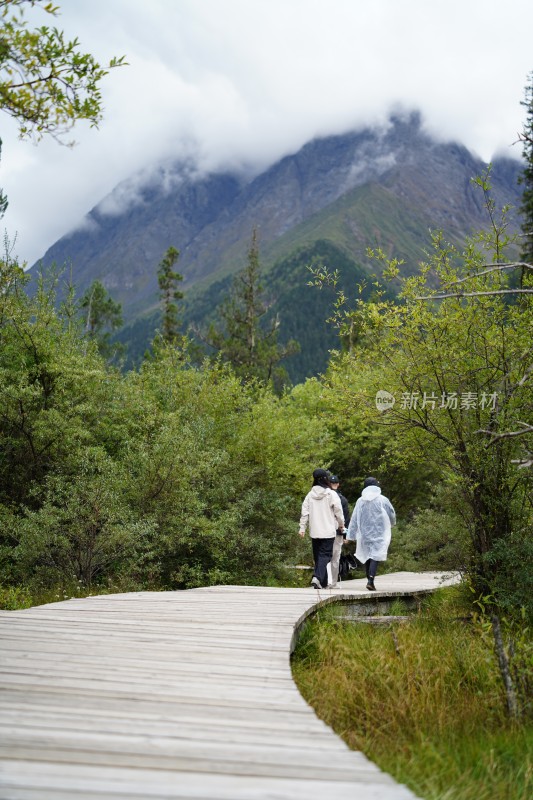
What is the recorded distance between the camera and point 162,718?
3688mm

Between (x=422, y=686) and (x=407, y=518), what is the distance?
79.9ft

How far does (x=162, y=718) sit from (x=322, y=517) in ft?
24.1

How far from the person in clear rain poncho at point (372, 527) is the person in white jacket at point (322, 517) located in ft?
3.71

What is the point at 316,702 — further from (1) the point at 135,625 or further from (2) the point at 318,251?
(2) the point at 318,251

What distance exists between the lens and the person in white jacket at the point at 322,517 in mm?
10867

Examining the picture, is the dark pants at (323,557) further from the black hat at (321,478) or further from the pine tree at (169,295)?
the pine tree at (169,295)

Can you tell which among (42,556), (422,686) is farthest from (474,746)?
(42,556)

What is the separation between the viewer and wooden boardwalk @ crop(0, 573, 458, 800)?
277 centimetres

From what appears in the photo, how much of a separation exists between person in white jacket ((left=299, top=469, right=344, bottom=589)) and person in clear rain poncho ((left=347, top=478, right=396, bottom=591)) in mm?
1132

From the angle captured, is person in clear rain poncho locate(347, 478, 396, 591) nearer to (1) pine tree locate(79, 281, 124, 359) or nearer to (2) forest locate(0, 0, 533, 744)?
(2) forest locate(0, 0, 533, 744)

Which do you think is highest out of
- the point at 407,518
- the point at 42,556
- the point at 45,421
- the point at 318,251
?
the point at 318,251

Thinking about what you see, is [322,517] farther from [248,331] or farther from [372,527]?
[248,331]

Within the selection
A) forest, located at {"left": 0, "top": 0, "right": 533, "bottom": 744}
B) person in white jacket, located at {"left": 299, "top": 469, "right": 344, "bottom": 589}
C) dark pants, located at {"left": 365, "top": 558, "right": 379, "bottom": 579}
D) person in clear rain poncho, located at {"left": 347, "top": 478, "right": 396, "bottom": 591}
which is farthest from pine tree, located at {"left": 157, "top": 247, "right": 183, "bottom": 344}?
person in white jacket, located at {"left": 299, "top": 469, "right": 344, "bottom": 589}

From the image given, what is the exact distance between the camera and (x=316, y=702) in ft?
18.7
